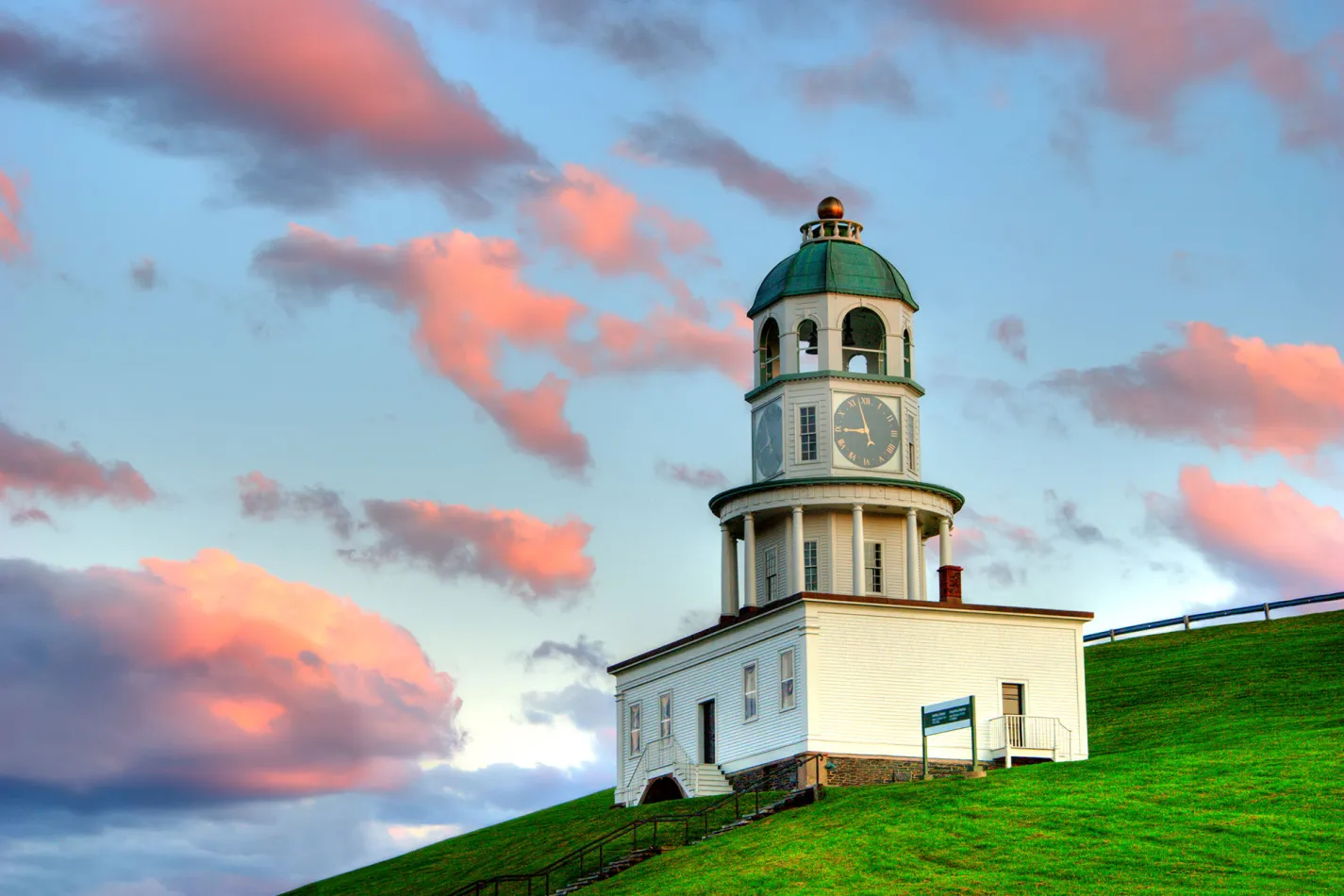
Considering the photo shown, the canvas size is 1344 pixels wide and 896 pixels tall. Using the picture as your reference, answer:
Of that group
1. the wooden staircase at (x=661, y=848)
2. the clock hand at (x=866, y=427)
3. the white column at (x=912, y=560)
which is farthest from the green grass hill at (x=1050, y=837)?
the clock hand at (x=866, y=427)

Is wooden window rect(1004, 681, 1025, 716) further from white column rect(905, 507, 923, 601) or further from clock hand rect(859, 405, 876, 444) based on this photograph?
clock hand rect(859, 405, 876, 444)

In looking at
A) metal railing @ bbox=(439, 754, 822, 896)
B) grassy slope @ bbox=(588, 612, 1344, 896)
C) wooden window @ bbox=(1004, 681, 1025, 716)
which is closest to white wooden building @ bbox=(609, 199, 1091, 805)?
wooden window @ bbox=(1004, 681, 1025, 716)

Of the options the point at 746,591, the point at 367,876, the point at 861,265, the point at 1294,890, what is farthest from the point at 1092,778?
the point at 367,876

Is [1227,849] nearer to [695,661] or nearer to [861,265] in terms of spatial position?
[695,661]

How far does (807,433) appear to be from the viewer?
54.8 metres

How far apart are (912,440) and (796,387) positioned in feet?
12.2

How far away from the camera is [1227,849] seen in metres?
34.2

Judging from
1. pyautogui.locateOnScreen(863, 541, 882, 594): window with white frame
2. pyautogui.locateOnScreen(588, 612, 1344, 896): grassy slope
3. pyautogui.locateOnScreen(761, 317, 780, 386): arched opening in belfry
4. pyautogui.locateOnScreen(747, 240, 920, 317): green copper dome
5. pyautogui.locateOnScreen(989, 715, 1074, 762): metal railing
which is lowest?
pyautogui.locateOnScreen(588, 612, 1344, 896): grassy slope

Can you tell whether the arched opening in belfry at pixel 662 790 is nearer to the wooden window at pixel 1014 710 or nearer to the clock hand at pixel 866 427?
the wooden window at pixel 1014 710

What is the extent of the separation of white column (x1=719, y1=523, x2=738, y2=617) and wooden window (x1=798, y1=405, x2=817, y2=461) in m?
3.15

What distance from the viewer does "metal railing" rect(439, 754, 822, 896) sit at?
4319cm

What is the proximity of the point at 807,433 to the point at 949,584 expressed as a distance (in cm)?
607

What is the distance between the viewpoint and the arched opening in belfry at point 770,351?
57.0 meters

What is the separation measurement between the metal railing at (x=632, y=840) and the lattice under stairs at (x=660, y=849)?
0.11 metres
